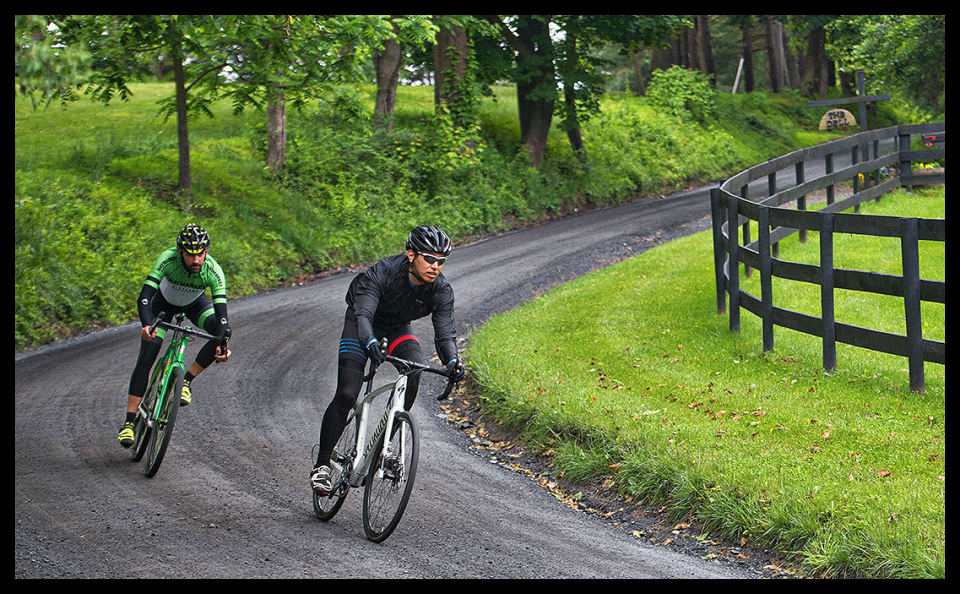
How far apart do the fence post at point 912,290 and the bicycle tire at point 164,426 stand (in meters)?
6.62

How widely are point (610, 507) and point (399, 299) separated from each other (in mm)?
2346

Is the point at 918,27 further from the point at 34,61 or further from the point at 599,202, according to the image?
the point at 34,61

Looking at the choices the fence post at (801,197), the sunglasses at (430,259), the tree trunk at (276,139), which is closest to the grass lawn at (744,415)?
the fence post at (801,197)

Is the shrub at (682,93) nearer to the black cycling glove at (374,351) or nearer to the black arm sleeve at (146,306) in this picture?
the black arm sleeve at (146,306)

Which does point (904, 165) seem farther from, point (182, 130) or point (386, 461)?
point (386, 461)

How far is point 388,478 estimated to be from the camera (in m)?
5.63

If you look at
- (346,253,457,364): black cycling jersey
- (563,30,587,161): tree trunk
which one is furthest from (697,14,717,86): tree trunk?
(346,253,457,364): black cycling jersey

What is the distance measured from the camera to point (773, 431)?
275 inches

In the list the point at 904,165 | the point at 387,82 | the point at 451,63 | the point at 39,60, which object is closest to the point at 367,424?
the point at 39,60

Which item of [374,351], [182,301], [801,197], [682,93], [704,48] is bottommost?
[374,351]

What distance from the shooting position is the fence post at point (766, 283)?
9297 millimetres

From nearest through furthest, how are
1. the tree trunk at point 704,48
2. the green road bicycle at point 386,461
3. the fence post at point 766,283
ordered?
1. the green road bicycle at point 386,461
2. the fence post at point 766,283
3. the tree trunk at point 704,48
